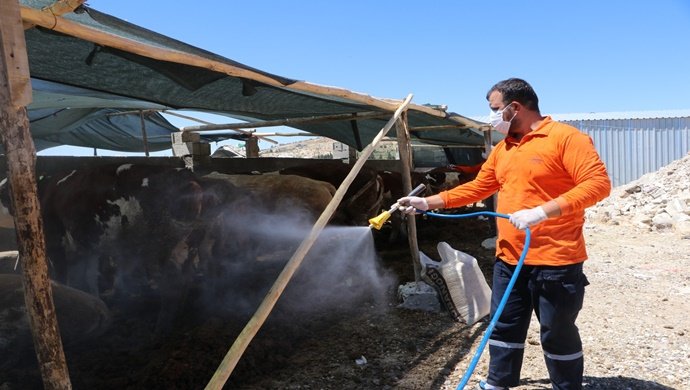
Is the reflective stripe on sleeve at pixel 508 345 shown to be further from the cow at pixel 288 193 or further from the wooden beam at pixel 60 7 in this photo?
the cow at pixel 288 193

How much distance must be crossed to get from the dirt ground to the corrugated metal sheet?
49.9 feet

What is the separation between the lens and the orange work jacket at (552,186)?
8.54ft

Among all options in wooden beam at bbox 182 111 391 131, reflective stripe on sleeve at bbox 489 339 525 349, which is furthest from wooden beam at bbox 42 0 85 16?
wooden beam at bbox 182 111 391 131

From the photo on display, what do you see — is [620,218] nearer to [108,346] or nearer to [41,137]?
[108,346]

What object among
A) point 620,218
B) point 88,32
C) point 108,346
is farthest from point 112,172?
point 620,218

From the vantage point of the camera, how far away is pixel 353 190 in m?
7.20

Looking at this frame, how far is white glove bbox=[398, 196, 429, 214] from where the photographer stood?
3.23 m

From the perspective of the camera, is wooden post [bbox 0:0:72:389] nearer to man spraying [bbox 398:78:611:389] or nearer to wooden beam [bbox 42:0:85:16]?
wooden beam [bbox 42:0:85:16]

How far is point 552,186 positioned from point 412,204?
874mm

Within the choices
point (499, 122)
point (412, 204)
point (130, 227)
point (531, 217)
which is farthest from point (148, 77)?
point (531, 217)

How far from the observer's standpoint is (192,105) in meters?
5.24

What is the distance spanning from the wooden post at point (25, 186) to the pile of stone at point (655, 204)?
1207 centimetres

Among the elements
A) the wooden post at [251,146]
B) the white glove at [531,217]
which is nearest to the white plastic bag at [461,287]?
the white glove at [531,217]

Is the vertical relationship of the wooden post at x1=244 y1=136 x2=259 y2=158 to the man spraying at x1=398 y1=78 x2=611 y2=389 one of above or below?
above
